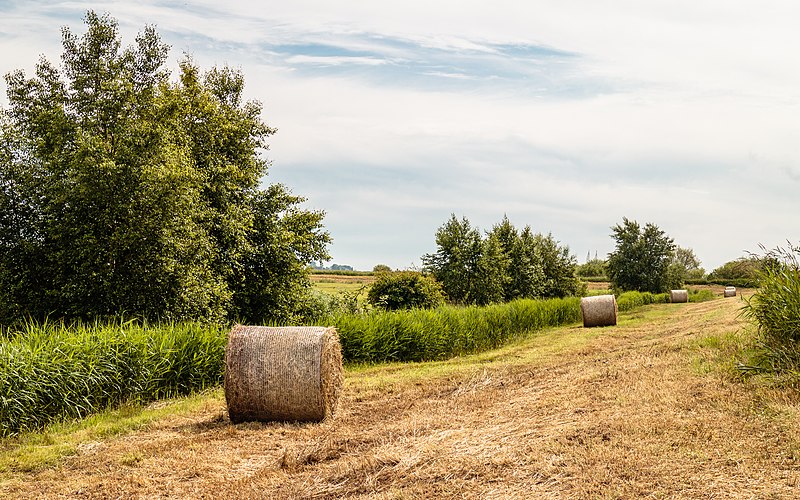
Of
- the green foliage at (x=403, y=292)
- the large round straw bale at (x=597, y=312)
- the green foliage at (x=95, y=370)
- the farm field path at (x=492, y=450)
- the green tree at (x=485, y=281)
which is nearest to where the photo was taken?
the farm field path at (x=492, y=450)

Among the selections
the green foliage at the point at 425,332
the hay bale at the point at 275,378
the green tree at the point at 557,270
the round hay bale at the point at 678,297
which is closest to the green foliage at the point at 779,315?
the hay bale at the point at 275,378

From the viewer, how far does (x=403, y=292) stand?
24.5 meters

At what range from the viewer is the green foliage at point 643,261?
2328 inches

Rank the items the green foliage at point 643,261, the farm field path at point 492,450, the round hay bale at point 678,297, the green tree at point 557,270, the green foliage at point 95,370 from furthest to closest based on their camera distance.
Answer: the green foliage at point 643,261 → the round hay bale at point 678,297 → the green tree at point 557,270 → the green foliage at point 95,370 → the farm field path at point 492,450

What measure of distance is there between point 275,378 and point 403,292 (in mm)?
15141

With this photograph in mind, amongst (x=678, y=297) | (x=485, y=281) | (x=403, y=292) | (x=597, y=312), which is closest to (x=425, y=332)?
(x=403, y=292)

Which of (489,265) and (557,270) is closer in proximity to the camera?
(489,265)

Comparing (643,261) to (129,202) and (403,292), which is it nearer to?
(403,292)

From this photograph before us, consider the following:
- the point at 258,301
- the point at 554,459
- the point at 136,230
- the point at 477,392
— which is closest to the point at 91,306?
the point at 136,230

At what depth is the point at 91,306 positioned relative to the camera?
57.5 ft

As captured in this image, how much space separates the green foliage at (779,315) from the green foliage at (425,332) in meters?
8.38

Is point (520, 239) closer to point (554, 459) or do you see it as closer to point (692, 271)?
point (554, 459)

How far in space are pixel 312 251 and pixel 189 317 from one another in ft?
25.6

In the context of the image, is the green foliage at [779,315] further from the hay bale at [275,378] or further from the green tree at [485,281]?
the green tree at [485,281]
